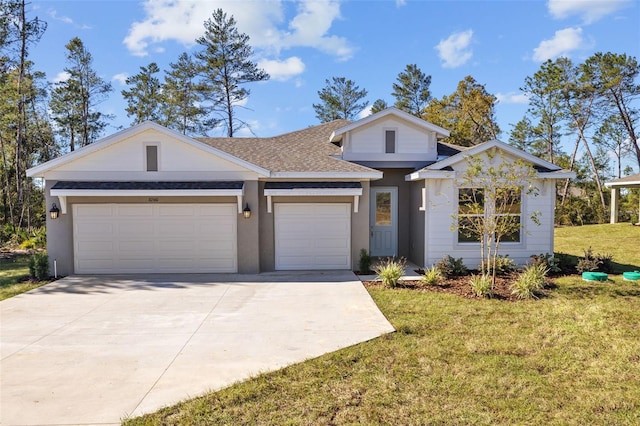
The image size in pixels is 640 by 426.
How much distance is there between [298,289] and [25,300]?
6.42m

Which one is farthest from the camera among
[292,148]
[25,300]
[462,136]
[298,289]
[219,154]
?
[462,136]

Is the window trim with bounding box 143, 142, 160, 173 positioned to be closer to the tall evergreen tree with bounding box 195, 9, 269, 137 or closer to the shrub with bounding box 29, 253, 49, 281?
the shrub with bounding box 29, 253, 49, 281

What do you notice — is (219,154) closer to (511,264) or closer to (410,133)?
(410,133)

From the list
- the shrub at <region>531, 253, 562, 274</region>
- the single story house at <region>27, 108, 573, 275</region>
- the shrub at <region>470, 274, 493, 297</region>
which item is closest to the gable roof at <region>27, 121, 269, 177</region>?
the single story house at <region>27, 108, 573, 275</region>

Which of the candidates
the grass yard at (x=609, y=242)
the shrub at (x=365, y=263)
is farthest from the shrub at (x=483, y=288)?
the grass yard at (x=609, y=242)

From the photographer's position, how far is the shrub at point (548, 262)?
11843mm

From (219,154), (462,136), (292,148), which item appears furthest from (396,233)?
(462,136)

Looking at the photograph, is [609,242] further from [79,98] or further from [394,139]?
[79,98]

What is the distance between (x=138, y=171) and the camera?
475 inches

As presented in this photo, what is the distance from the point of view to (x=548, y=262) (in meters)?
12.1

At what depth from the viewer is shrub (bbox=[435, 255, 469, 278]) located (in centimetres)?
1141

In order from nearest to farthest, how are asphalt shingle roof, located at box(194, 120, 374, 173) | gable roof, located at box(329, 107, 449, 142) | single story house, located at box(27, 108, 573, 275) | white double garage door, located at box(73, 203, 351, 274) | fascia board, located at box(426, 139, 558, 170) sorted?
1. single story house, located at box(27, 108, 573, 275)
2. fascia board, located at box(426, 139, 558, 170)
3. white double garage door, located at box(73, 203, 351, 274)
4. asphalt shingle roof, located at box(194, 120, 374, 173)
5. gable roof, located at box(329, 107, 449, 142)

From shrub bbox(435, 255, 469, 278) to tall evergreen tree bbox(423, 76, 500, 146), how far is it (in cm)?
1924

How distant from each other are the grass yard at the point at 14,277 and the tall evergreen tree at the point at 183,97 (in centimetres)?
1801
